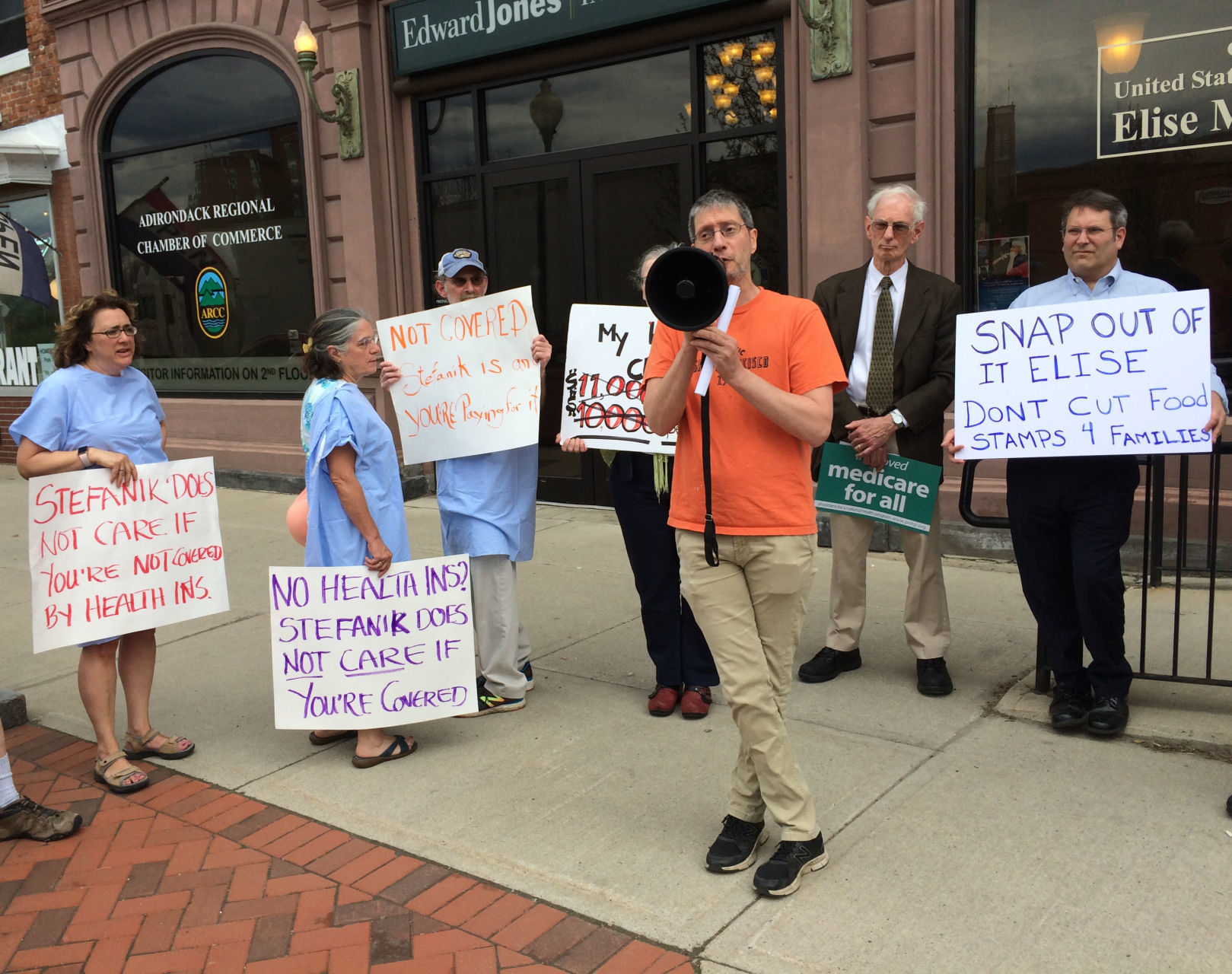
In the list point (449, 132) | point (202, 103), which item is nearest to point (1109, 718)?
point (449, 132)

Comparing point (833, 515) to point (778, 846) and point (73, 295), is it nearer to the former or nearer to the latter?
point (778, 846)

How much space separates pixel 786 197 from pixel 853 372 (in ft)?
10.3

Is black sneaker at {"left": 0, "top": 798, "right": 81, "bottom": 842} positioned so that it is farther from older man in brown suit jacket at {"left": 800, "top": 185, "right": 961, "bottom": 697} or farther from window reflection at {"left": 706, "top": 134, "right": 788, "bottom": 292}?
window reflection at {"left": 706, "top": 134, "right": 788, "bottom": 292}

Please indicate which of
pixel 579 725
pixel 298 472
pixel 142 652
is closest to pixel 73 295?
pixel 298 472

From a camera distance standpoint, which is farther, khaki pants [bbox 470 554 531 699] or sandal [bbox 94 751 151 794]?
khaki pants [bbox 470 554 531 699]

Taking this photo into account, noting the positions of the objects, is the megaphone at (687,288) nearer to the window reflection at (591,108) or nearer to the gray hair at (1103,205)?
the gray hair at (1103,205)

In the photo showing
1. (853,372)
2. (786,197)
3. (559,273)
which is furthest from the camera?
(559,273)

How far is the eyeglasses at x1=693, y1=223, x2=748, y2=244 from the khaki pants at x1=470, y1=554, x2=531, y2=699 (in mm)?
1948

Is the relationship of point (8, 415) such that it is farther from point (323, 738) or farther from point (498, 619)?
point (498, 619)

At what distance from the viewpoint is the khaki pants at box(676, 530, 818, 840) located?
3.03m

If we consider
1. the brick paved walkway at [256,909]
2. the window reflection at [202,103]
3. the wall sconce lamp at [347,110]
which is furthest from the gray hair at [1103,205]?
the window reflection at [202,103]

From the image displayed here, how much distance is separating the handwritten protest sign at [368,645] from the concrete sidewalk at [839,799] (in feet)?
0.72

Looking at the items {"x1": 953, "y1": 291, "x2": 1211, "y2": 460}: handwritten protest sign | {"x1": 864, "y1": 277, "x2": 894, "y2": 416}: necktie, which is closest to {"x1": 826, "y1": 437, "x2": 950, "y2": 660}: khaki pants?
{"x1": 864, "y1": 277, "x2": 894, "y2": 416}: necktie

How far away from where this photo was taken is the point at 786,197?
7359 millimetres
